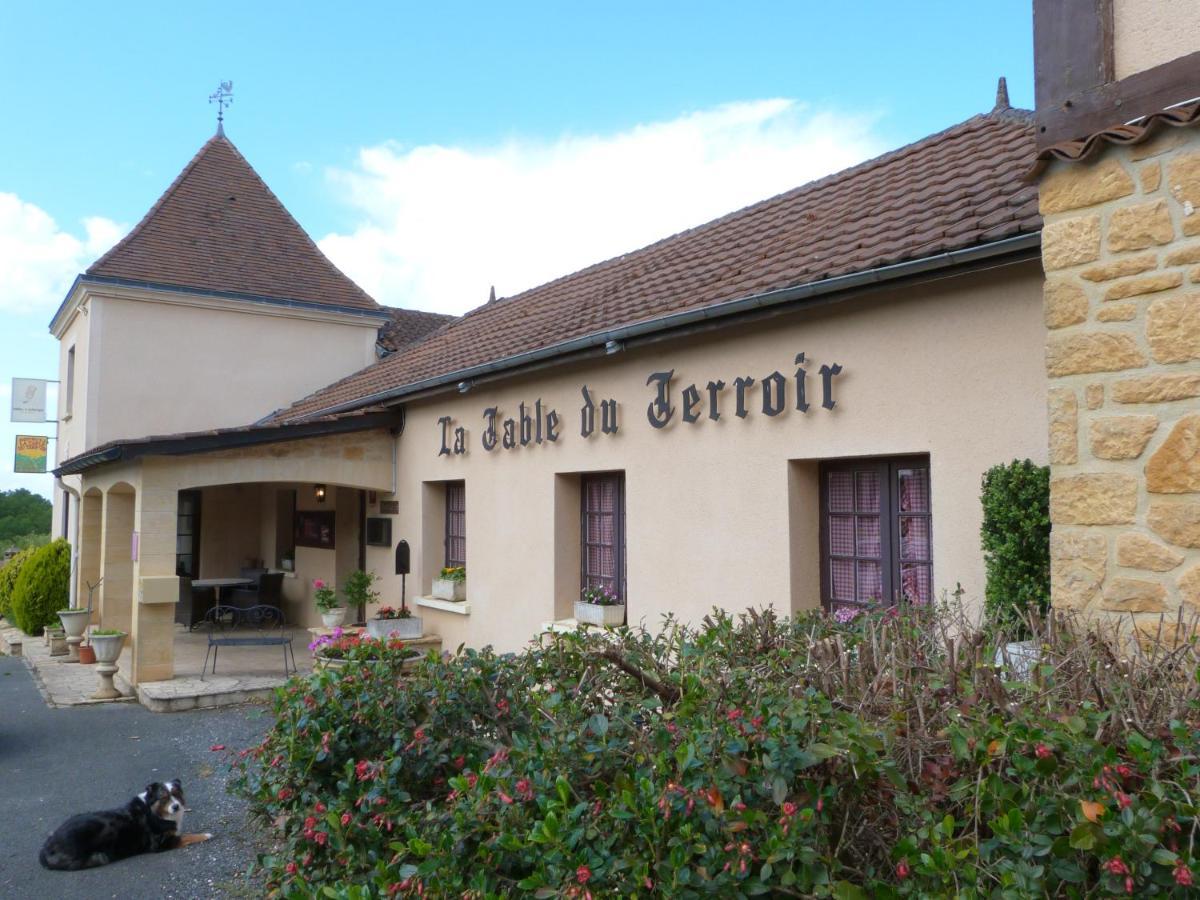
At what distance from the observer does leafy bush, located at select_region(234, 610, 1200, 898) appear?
1983mm

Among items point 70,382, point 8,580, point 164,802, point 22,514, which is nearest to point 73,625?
point 8,580

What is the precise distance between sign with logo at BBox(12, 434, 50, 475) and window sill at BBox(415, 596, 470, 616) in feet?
36.0

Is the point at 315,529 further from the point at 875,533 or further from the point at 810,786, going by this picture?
the point at 810,786

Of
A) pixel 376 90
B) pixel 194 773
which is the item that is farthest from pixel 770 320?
pixel 376 90

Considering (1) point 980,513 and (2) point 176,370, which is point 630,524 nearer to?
(1) point 980,513

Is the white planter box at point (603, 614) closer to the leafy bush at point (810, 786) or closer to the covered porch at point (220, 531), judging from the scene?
the leafy bush at point (810, 786)

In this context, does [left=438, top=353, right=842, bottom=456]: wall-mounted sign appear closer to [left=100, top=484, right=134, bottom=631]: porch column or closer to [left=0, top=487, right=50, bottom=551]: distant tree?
[left=100, top=484, right=134, bottom=631]: porch column

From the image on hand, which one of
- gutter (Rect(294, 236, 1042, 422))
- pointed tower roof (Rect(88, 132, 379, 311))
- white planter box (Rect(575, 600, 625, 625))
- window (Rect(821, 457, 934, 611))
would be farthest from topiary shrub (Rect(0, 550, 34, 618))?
window (Rect(821, 457, 934, 611))

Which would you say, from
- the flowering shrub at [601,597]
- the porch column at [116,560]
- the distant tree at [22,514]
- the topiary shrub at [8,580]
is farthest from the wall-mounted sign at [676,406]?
the distant tree at [22,514]

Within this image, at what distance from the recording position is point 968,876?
1.94 m

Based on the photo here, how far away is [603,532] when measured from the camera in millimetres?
8047

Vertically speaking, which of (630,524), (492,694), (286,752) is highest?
(630,524)

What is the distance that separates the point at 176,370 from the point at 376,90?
518 centimetres

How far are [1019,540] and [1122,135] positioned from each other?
182 cm
